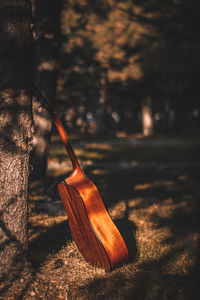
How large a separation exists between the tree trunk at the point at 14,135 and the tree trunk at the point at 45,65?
3.66m

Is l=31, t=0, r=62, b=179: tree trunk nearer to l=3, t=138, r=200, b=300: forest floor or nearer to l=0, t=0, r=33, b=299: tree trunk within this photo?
l=3, t=138, r=200, b=300: forest floor

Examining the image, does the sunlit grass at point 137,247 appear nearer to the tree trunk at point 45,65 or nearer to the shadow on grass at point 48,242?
the shadow on grass at point 48,242

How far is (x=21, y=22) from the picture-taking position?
2.64 meters

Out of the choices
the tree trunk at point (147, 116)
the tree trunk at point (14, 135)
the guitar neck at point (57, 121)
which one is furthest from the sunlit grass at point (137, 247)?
the tree trunk at point (147, 116)

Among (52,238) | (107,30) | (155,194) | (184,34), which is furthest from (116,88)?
(52,238)

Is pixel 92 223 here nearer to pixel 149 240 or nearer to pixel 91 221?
pixel 91 221

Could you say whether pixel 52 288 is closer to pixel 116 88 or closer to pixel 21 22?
pixel 21 22

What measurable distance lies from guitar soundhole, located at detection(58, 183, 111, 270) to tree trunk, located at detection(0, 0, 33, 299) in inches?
17.0

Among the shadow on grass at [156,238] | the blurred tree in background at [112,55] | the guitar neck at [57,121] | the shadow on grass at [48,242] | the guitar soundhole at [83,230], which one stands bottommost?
the shadow on grass at [156,238]

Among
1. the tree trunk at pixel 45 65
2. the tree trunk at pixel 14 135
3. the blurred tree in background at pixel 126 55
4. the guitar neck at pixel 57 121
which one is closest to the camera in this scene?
the tree trunk at pixel 14 135

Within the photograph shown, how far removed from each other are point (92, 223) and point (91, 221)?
0.9 inches

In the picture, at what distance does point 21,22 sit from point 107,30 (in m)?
15.3

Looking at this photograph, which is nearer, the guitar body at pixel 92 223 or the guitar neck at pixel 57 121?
the guitar body at pixel 92 223

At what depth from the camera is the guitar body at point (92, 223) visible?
108 inches
